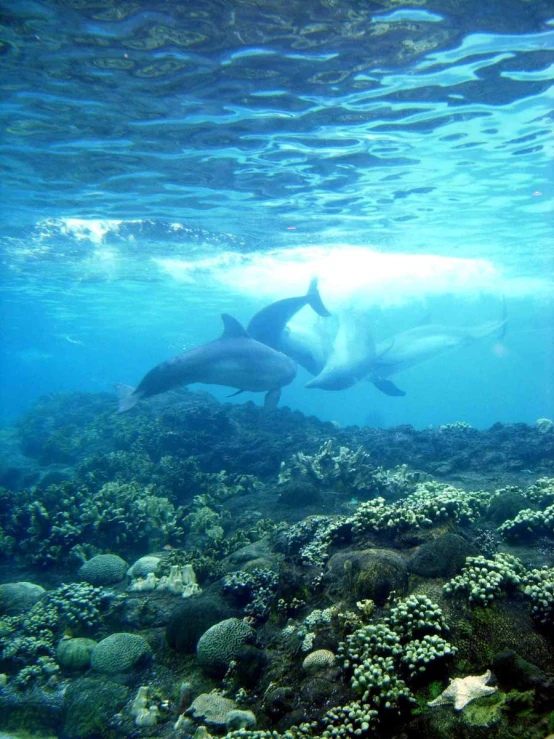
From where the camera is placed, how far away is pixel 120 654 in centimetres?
637

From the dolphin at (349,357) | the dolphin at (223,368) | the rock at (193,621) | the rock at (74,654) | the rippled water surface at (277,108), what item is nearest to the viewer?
the rock at (193,621)

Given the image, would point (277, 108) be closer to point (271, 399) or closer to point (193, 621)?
point (271, 399)

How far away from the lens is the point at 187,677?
603 cm

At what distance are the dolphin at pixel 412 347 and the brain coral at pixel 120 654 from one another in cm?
1849

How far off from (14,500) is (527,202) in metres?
23.6

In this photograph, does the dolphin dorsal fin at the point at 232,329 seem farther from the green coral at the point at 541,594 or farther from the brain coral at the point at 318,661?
the green coral at the point at 541,594

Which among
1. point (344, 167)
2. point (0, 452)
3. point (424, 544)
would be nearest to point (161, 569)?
point (424, 544)

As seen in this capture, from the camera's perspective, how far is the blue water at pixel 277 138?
9383 millimetres

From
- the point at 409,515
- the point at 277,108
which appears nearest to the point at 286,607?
the point at 409,515

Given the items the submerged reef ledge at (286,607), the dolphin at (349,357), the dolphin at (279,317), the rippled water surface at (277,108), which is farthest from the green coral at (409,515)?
the dolphin at (349,357)

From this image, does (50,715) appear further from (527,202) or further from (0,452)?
(527,202)

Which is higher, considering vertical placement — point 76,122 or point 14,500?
point 76,122

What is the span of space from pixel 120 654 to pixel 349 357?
17871mm

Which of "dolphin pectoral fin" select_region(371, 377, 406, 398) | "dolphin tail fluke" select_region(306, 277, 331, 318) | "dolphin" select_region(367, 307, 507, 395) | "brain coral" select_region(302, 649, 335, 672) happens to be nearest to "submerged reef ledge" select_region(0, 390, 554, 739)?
"brain coral" select_region(302, 649, 335, 672)
